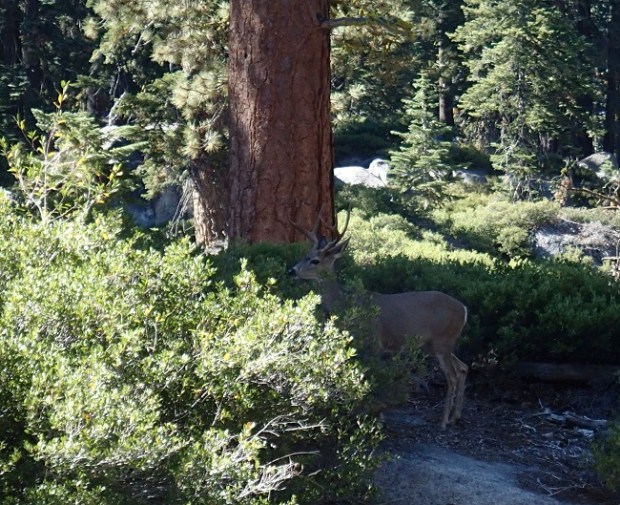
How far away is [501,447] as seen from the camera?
22.8 ft

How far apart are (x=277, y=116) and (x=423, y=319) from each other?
251 centimetres

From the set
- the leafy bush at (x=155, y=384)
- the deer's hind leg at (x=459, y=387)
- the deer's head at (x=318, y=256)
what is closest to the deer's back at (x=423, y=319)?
the deer's hind leg at (x=459, y=387)

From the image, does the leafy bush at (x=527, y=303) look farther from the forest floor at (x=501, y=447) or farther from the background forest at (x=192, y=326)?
the forest floor at (x=501, y=447)

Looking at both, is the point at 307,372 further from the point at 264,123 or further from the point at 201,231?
the point at 201,231

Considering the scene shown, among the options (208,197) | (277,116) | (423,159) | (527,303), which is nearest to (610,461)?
(527,303)

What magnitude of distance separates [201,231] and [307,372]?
1107cm

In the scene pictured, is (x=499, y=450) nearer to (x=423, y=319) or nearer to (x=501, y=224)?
(x=423, y=319)

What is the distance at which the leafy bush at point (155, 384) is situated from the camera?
3.87 m

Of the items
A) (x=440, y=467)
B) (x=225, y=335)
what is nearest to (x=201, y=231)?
(x=440, y=467)

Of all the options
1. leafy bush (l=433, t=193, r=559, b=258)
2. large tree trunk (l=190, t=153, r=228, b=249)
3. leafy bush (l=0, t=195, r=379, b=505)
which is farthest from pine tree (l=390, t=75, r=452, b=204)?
leafy bush (l=0, t=195, r=379, b=505)

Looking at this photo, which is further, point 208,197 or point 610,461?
point 208,197

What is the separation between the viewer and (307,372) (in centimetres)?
455

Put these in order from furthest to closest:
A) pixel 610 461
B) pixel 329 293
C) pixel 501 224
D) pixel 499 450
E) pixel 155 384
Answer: pixel 501 224 < pixel 329 293 < pixel 499 450 < pixel 610 461 < pixel 155 384

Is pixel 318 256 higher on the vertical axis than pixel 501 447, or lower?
higher
